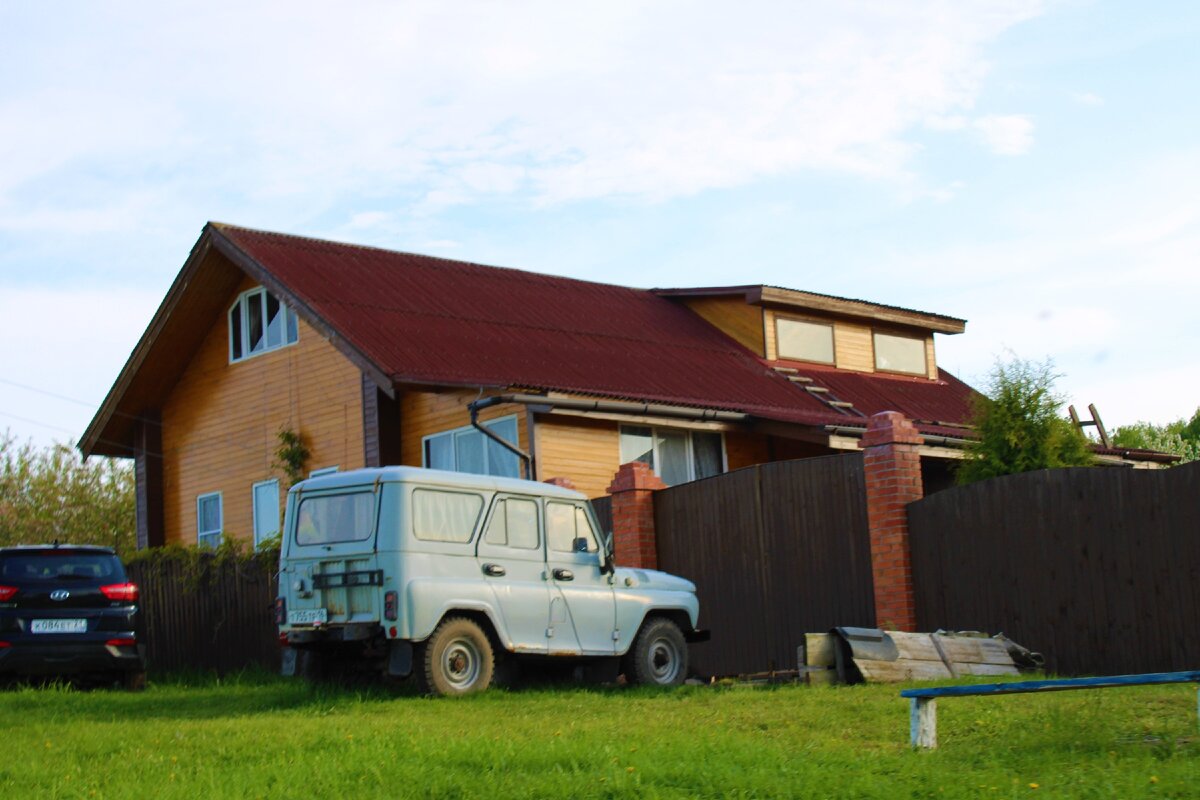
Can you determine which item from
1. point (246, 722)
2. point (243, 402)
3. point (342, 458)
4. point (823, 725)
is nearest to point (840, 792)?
point (823, 725)

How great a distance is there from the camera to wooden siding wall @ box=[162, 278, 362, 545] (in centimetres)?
2362

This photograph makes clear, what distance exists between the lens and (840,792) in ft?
25.4

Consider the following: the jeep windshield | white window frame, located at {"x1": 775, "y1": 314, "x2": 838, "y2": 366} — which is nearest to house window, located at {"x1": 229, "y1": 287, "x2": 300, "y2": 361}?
white window frame, located at {"x1": 775, "y1": 314, "x2": 838, "y2": 366}

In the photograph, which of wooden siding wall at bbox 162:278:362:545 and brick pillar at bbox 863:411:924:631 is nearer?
brick pillar at bbox 863:411:924:631

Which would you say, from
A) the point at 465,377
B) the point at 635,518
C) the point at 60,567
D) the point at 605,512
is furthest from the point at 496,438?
the point at 60,567

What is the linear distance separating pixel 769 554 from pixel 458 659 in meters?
4.36

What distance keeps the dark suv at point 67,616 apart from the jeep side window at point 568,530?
4628mm

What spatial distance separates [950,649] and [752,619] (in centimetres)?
345

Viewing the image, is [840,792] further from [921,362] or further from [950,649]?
[921,362]

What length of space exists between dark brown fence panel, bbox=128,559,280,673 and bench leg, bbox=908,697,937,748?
426 inches

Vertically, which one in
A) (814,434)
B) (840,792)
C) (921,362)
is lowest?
(840,792)

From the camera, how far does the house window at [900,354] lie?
29.6 m

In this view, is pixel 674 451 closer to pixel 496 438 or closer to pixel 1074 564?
pixel 496 438

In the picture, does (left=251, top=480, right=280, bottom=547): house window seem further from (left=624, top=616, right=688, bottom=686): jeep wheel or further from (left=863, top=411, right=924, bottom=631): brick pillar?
(left=863, top=411, right=924, bottom=631): brick pillar
